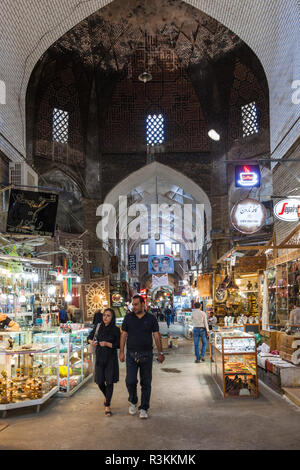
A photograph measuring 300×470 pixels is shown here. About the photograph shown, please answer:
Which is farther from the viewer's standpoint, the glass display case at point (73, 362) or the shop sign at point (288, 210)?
the shop sign at point (288, 210)

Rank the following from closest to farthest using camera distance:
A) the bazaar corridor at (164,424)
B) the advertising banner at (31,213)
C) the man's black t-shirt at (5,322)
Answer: the bazaar corridor at (164,424)
the man's black t-shirt at (5,322)
the advertising banner at (31,213)

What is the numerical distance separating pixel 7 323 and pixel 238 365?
3697mm

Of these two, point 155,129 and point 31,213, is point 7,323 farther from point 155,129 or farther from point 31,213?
point 155,129

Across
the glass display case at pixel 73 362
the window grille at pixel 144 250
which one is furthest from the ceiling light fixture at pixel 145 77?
the window grille at pixel 144 250

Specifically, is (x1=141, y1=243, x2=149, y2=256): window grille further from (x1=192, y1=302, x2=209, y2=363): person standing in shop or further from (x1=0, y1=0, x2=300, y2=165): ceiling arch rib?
(x1=192, y1=302, x2=209, y2=363): person standing in shop

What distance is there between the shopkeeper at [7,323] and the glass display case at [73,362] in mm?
854

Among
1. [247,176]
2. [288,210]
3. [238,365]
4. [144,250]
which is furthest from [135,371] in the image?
[144,250]

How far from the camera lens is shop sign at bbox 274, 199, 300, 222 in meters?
8.09

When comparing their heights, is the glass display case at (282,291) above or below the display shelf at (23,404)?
above

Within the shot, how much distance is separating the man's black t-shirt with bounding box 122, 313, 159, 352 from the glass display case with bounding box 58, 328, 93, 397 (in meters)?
1.61

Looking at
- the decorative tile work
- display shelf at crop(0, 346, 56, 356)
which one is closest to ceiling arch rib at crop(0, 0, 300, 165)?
display shelf at crop(0, 346, 56, 356)

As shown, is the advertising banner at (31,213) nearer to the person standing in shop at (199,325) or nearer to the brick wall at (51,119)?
the person standing in shop at (199,325)

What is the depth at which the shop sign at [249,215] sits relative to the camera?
8.69 meters
